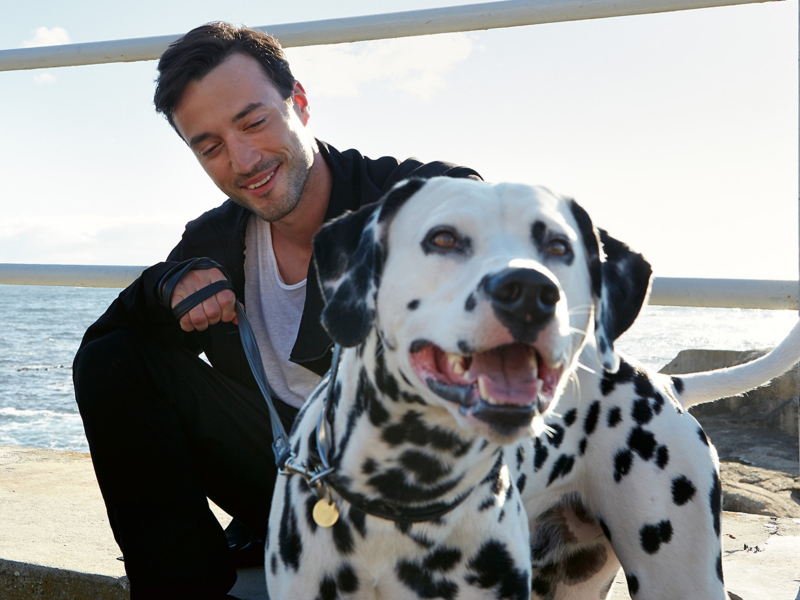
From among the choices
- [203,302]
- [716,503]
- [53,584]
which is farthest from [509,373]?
[53,584]

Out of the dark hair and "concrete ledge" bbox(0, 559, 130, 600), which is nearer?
"concrete ledge" bbox(0, 559, 130, 600)

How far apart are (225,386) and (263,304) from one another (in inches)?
15.8

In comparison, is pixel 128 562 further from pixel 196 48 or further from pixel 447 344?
pixel 196 48

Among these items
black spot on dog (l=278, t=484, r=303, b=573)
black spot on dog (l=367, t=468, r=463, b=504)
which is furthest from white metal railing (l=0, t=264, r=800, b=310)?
black spot on dog (l=278, t=484, r=303, b=573)

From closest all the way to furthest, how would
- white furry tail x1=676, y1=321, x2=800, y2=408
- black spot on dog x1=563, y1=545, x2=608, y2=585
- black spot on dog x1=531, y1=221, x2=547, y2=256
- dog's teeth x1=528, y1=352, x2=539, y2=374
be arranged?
dog's teeth x1=528, y1=352, x2=539, y2=374 < black spot on dog x1=531, y1=221, x2=547, y2=256 < white furry tail x1=676, y1=321, x2=800, y2=408 < black spot on dog x1=563, y1=545, x2=608, y2=585

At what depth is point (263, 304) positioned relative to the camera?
2.63 metres

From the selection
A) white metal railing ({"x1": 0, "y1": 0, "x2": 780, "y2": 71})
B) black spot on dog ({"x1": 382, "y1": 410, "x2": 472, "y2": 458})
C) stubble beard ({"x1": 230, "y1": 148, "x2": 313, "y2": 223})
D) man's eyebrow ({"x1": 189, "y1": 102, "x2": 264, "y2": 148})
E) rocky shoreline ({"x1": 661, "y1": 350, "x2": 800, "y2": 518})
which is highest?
white metal railing ({"x1": 0, "y1": 0, "x2": 780, "y2": 71})

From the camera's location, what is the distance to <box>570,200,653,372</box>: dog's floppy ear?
169cm

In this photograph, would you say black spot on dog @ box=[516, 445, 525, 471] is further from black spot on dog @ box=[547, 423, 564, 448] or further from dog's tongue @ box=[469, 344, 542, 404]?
dog's tongue @ box=[469, 344, 542, 404]

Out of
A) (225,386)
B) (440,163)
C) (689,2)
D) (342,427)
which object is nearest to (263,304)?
(225,386)

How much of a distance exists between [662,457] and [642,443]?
0.07 metres

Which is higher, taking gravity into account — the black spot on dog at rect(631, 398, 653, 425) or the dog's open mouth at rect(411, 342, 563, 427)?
the dog's open mouth at rect(411, 342, 563, 427)

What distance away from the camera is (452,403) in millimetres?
1396

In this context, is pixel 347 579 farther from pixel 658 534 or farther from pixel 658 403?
pixel 658 403
